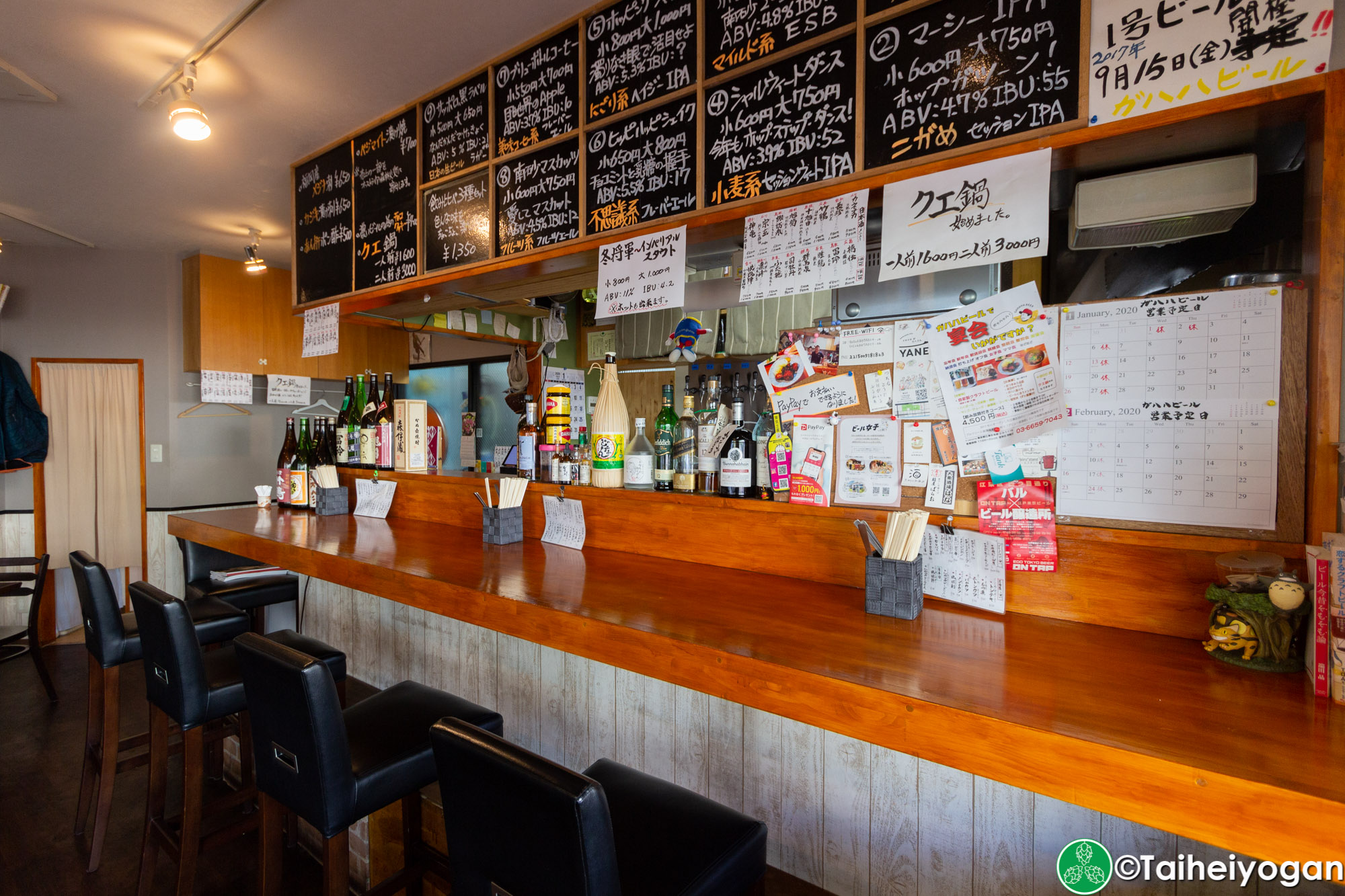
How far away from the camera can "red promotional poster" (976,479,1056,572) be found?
1.15 m

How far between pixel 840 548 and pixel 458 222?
1.74 meters

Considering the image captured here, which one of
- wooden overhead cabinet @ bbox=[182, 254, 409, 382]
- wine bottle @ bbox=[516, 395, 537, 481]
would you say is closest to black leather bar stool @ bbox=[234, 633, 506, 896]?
wine bottle @ bbox=[516, 395, 537, 481]

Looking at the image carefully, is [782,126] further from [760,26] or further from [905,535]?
[905,535]

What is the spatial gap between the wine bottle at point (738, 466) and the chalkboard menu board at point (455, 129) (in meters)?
1.34

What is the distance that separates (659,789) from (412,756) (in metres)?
0.56

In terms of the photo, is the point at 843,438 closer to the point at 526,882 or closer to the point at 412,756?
the point at 526,882

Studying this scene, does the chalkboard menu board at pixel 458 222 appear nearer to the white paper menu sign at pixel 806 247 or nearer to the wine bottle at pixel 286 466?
the white paper menu sign at pixel 806 247

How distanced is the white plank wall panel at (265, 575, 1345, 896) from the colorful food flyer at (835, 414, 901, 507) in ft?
1.73

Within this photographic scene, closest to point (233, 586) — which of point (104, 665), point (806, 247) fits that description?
point (104, 665)

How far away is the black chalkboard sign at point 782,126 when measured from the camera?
4.49 ft

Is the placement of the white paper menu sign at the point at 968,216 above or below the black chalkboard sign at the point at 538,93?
below

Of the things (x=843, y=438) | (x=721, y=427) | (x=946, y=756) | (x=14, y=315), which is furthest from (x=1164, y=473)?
(x=14, y=315)

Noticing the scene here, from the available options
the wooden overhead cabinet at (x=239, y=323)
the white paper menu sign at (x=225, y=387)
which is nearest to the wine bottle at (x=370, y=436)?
the wooden overhead cabinet at (x=239, y=323)

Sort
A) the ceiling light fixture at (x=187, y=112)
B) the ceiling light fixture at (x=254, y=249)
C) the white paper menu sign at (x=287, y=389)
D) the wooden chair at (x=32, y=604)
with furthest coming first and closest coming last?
the white paper menu sign at (x=287, y=389)
the ceiling light fixture at (x=254, y=249)
the wooden chair at (x=32, y=604)
the ceiling light fixture at (x=187, y=112)
